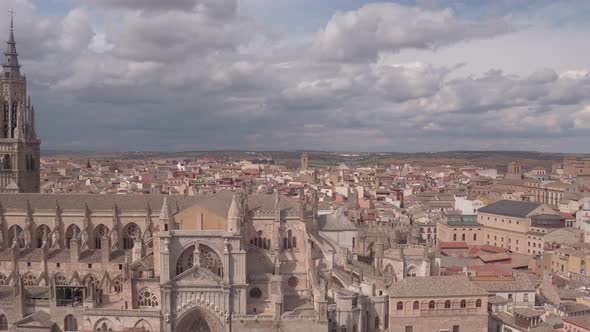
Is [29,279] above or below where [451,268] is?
above

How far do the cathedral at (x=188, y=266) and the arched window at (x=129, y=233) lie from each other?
16 cm

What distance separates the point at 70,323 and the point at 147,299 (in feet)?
22.7

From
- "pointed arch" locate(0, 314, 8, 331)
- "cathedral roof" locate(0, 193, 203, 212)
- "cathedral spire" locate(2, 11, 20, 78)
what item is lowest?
"pointed arch" locate(0, 314, 8, 331)

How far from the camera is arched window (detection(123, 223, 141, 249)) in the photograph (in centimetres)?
6119

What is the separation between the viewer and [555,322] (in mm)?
48125

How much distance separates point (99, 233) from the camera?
6138 cm

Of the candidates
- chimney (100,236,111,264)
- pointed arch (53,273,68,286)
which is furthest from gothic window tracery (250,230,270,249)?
pointed arch (53,273,68,286)

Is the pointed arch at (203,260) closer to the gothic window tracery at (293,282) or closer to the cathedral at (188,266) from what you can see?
the cathedral at (188,266)

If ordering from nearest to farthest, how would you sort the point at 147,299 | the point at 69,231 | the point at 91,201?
the point at 147,299 → the point at 69,231 → the point at 91,201

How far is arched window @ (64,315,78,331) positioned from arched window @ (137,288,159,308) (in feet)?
18.7

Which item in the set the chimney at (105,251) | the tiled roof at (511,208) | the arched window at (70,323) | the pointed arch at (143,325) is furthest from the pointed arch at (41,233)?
the tiled roof at (511,208)

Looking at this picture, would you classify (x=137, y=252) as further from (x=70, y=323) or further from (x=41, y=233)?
(x=41, y=233)

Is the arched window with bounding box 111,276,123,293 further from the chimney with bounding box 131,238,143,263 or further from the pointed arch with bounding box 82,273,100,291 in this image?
the chimney with bounding box 131,238,143,263

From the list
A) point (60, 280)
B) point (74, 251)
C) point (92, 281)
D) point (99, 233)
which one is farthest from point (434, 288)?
point (99, 233)
